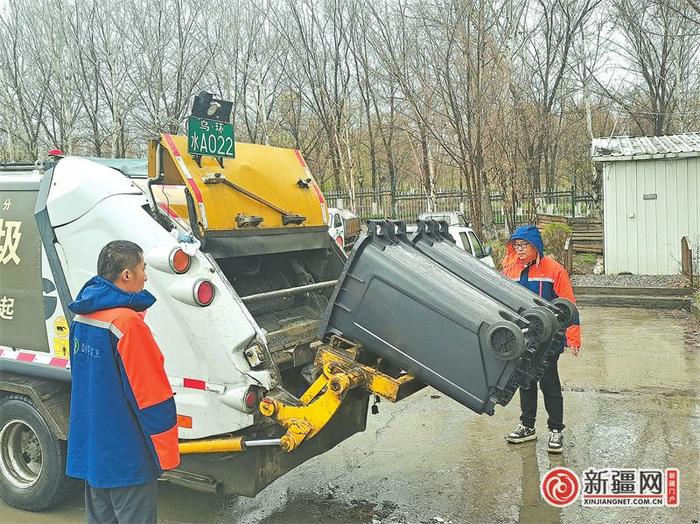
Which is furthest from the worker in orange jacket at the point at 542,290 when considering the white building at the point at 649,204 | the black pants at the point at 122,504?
the white building at the point at 649,204

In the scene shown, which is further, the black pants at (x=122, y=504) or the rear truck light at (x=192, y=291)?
the rear truck light at (x=192, y=291)

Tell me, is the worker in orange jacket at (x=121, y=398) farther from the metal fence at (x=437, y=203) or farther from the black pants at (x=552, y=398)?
the metal fence at (x=437, y=203)

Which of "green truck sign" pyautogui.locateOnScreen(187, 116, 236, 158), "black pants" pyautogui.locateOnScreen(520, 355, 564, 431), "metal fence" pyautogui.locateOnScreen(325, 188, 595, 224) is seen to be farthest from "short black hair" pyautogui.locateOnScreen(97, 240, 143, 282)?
"metal fence" pyautogui.locateOnScreen(325, 188, 595, 224)

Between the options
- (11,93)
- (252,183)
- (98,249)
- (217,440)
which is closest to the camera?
(217,440)

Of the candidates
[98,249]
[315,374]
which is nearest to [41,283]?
[98,249]

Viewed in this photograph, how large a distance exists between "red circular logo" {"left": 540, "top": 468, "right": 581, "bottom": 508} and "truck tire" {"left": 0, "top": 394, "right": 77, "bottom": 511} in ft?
10.2

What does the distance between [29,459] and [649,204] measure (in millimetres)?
12718

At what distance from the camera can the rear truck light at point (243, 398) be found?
140 inches

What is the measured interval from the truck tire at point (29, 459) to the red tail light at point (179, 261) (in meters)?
1.49

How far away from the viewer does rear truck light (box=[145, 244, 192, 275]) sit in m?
3.64

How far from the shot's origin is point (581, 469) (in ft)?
15.7

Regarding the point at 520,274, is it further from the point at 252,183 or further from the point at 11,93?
the point at 11,93

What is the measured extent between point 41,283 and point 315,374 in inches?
72.6

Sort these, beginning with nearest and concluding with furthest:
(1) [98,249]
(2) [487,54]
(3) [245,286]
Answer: (1) [98,249]
(3) [245,286]
(2) [487,54]
